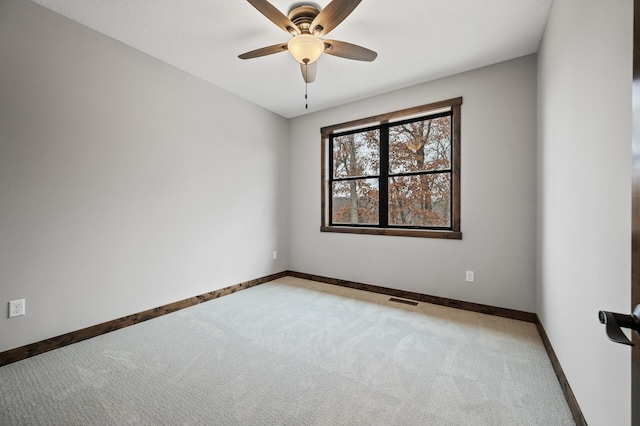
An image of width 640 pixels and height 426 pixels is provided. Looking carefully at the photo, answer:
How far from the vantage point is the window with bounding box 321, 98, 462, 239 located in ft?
10.6

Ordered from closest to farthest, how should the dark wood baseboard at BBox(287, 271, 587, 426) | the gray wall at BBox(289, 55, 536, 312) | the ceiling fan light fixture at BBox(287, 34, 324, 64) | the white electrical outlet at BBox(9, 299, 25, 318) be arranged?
the dark wood baseboard at BBox(287, 271, 587, 426)
the white electrical outlet at BBox(9, 299, 25, 318)
the ceiling fan light fixture at BBox(287, 34, 324, 64)
the gray wall at BBox(289, 55, 536, 312)

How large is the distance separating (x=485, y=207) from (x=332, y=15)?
2366mm

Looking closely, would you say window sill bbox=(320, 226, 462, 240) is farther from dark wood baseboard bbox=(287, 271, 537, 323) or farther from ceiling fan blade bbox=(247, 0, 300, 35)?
ceiling fan blade bbox=(247, 0, 300, 35)

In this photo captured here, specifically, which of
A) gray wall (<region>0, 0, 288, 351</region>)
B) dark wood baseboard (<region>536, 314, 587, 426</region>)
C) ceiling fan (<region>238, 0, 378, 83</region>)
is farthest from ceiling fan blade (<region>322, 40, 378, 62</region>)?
dark wood baseboard (<region>536, 314, 587, 426</region>)

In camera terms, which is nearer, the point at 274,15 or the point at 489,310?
the point at 274,15

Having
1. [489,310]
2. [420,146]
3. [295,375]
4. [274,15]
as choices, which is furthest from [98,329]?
[420,146]

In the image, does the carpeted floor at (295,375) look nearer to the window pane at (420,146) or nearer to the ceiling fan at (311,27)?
the window pane at (420,146)

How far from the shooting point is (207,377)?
1777 millimetres

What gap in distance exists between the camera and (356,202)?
4.00 metres

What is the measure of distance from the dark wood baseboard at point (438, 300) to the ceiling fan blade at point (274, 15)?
299 cm

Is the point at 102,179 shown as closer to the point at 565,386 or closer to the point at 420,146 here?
the point at 420,146

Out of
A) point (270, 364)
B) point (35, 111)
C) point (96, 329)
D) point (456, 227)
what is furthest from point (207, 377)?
point (456, 227)

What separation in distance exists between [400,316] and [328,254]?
153 centimetres

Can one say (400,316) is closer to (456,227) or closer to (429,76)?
(456,227)
